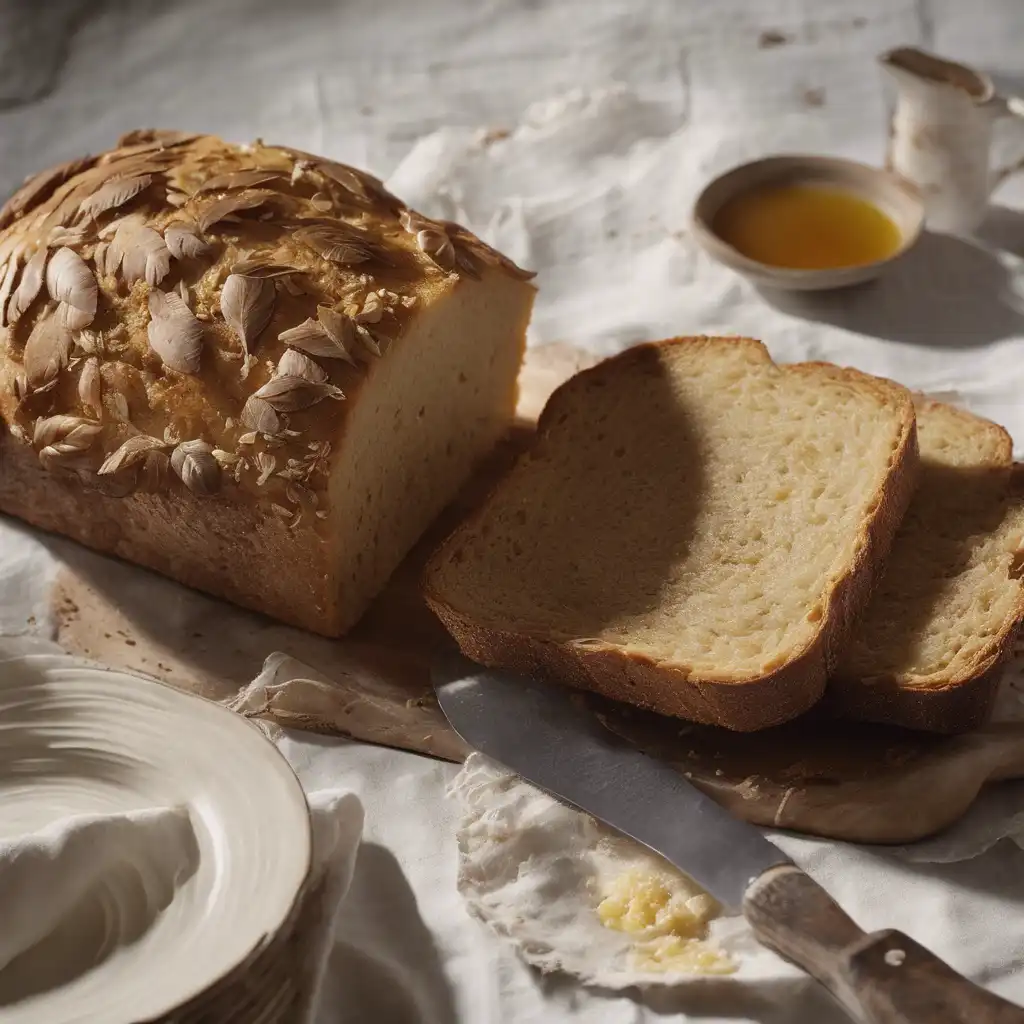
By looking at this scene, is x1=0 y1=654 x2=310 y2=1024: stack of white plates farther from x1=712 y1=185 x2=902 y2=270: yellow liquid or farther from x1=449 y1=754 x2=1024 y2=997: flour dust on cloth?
x1=712 y1=185 x2=902 y2=270: yellow liquid

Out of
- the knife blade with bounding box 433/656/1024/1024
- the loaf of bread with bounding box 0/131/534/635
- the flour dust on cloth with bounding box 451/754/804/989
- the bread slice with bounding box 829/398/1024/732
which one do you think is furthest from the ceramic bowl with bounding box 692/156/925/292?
the flour dust on cloth with bounding box 451/754/804/989

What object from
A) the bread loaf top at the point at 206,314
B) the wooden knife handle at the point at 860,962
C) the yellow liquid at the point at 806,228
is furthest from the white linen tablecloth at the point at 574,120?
the wooden knife handle at the point at 860,962

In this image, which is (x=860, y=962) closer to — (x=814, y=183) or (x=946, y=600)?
(x=946, y=600)

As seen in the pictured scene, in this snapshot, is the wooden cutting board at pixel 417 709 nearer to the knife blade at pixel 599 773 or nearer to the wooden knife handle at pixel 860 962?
the knife blade at pixel 599 773

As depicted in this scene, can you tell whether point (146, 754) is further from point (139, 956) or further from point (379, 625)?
point (379, 625)

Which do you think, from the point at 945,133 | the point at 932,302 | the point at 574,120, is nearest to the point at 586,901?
the point at 932,302

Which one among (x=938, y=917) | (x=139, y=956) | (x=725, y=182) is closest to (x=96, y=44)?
(x=725, y=182)
